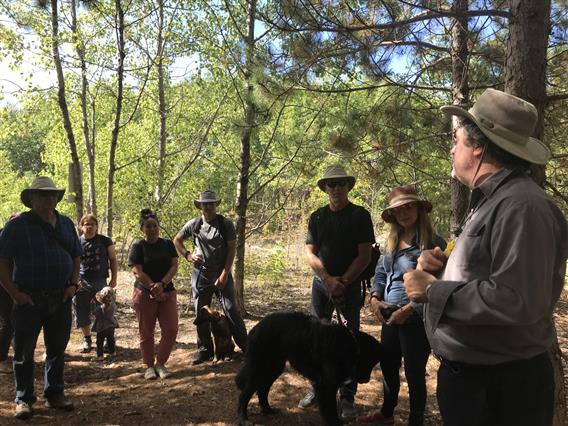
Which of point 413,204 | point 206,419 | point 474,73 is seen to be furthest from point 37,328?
point 474,73

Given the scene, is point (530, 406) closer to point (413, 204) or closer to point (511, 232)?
point (511, 232)

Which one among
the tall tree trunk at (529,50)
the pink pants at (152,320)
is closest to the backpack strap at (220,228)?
the pink pants at (152,320)

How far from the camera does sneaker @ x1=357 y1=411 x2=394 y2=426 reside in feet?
11.3

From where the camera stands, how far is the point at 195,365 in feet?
16.7

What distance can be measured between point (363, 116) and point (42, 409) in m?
4.83

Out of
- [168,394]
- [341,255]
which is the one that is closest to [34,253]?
[168,394]

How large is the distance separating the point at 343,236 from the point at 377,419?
4.67ft

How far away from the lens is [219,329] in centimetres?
495

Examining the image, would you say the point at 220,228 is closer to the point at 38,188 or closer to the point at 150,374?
the point at 150,374

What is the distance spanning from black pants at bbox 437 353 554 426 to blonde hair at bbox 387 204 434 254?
5.01ft

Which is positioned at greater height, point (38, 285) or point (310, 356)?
point (38, 285)

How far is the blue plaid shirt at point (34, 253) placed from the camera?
12.1ft

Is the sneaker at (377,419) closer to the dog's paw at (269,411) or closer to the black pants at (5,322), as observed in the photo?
the dog's paw at (269,411)

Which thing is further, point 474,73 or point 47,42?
point 47,42
